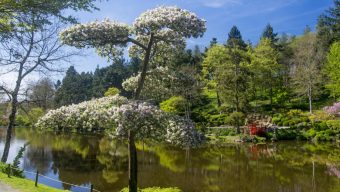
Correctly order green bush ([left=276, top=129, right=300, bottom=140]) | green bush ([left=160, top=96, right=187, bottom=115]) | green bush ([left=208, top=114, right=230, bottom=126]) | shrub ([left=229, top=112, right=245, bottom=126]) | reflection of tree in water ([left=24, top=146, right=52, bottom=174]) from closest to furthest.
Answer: reflection of tree in water ([left=24, top=146, right=52, bottom=174])
green bush ([left=276, top=129, right=300, bottom=140])
shrub ([left=229, top=112, right=245, bottom=126])
green bush ([left=160, top=96, right=187, bottom=115])
green bush ([left=208, top=114, right=230, bottom=126])

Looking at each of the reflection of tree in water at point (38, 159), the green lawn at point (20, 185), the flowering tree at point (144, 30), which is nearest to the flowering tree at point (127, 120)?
the flowering tree at point (144, 30)

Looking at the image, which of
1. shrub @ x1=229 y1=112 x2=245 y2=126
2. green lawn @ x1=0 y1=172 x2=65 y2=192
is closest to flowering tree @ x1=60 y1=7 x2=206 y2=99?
green lawn @ x1=0 y1=172 x2=65 y2=192

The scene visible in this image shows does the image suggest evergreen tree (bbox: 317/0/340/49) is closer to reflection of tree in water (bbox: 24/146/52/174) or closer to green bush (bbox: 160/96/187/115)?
green bush (bbox: 160/96/187/115)

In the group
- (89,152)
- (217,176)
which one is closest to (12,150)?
(89,152)

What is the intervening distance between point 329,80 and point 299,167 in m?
41.4

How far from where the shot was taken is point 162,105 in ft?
195

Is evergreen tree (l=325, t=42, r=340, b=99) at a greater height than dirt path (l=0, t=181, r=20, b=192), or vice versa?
evergreen tree (l=325, t=42, r=340, b=99)

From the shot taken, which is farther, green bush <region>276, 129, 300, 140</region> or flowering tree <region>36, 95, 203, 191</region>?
green bush <region>276, 129, 300, 140</region>

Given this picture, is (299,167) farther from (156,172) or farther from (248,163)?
(156,172)

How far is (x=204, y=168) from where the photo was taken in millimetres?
29094

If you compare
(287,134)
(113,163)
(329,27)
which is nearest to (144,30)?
(113,163)

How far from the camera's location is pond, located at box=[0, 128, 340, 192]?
909 inches

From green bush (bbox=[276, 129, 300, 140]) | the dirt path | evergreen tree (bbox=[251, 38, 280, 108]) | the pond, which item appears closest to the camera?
the dirt path

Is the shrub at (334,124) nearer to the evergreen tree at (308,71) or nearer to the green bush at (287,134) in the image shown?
the green bush at (287,134)
